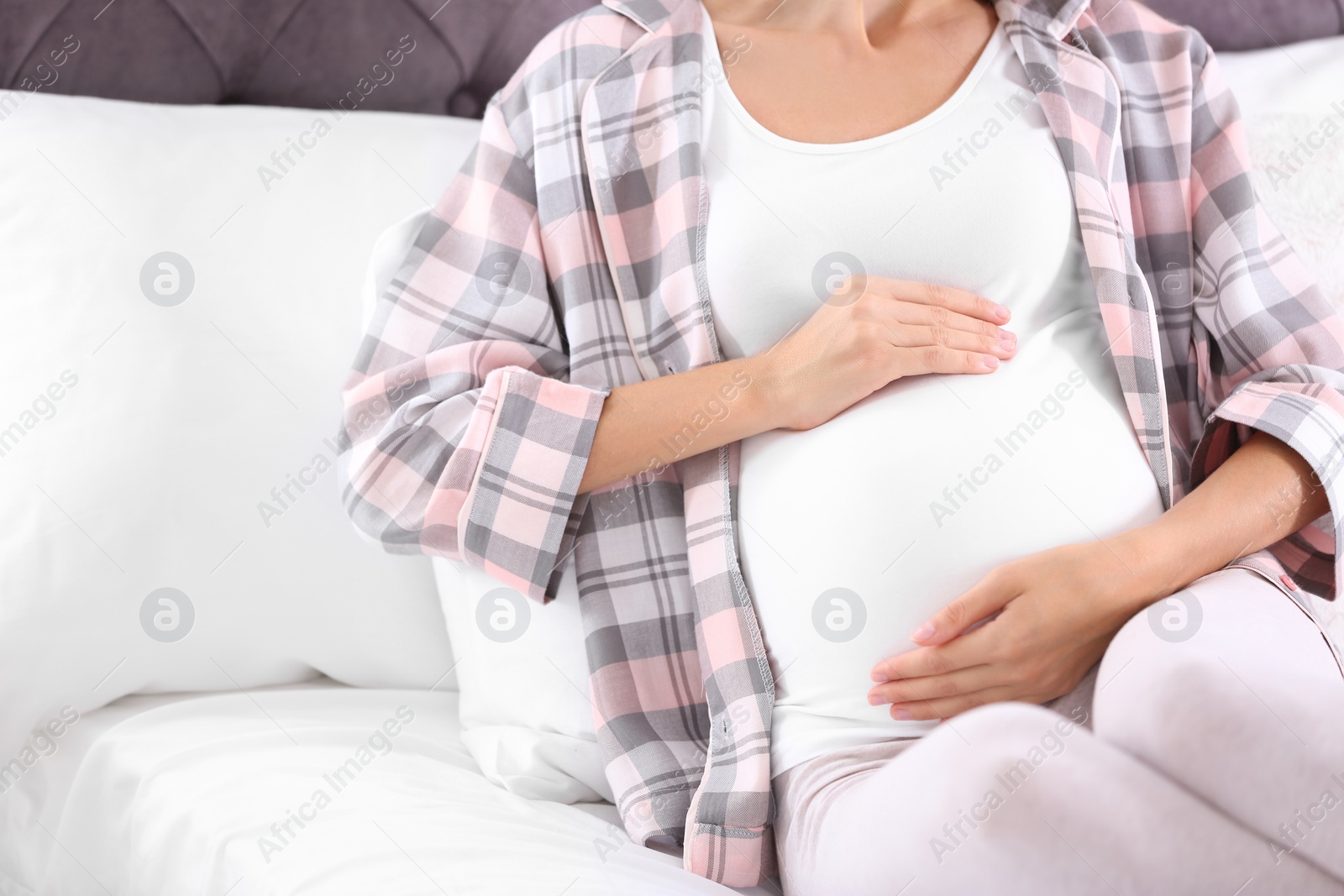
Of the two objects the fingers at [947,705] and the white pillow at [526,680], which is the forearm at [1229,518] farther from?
the white pillow at [526,680]

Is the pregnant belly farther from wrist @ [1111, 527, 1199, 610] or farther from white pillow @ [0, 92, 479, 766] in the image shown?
white pillow @ [0, 92, 479, 766]

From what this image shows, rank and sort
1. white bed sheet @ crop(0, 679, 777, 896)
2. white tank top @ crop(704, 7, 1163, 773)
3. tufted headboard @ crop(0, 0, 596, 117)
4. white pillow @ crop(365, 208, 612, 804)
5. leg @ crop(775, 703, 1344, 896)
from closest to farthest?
leg @ crop(775, 703, 1344, 896)
white bed sheet @ crop(0, 679, 777, 896)
white tank top @ crop(704, 7, 1163, 773)
white pillow @ crop(365, 208, 612, 804)
tufted headboard @ crop(0, 0, 596, 117)

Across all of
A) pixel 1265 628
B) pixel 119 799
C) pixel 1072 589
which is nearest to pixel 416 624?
pixel 119 799

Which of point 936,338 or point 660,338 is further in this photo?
point 660,338

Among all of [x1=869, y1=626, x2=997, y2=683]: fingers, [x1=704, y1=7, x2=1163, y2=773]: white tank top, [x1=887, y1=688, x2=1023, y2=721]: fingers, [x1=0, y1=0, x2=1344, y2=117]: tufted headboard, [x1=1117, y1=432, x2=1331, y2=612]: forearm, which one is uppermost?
[x1=0, y1=0, x2=1344, y2=117]: tufted headboard

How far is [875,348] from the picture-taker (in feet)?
2.82

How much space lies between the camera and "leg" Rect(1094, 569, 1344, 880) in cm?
55

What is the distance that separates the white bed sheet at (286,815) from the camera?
704mm

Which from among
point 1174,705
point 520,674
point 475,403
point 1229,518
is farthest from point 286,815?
point 1229,518

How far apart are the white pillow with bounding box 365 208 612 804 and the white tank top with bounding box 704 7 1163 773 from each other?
0.65 feet

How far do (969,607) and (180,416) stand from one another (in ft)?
2.48

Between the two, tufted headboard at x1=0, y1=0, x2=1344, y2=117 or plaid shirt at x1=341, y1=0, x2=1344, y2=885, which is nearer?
plaid shirt at x1=341, y1=0, x2=1344, y2=885

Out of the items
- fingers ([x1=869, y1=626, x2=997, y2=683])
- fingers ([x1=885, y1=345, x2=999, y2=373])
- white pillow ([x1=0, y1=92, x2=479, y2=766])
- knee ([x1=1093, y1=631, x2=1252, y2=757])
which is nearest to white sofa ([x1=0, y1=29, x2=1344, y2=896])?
white pillow ([x1=0, y1=92, x2=479, y2=766])

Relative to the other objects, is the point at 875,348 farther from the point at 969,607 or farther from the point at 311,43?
the point at 311,43
